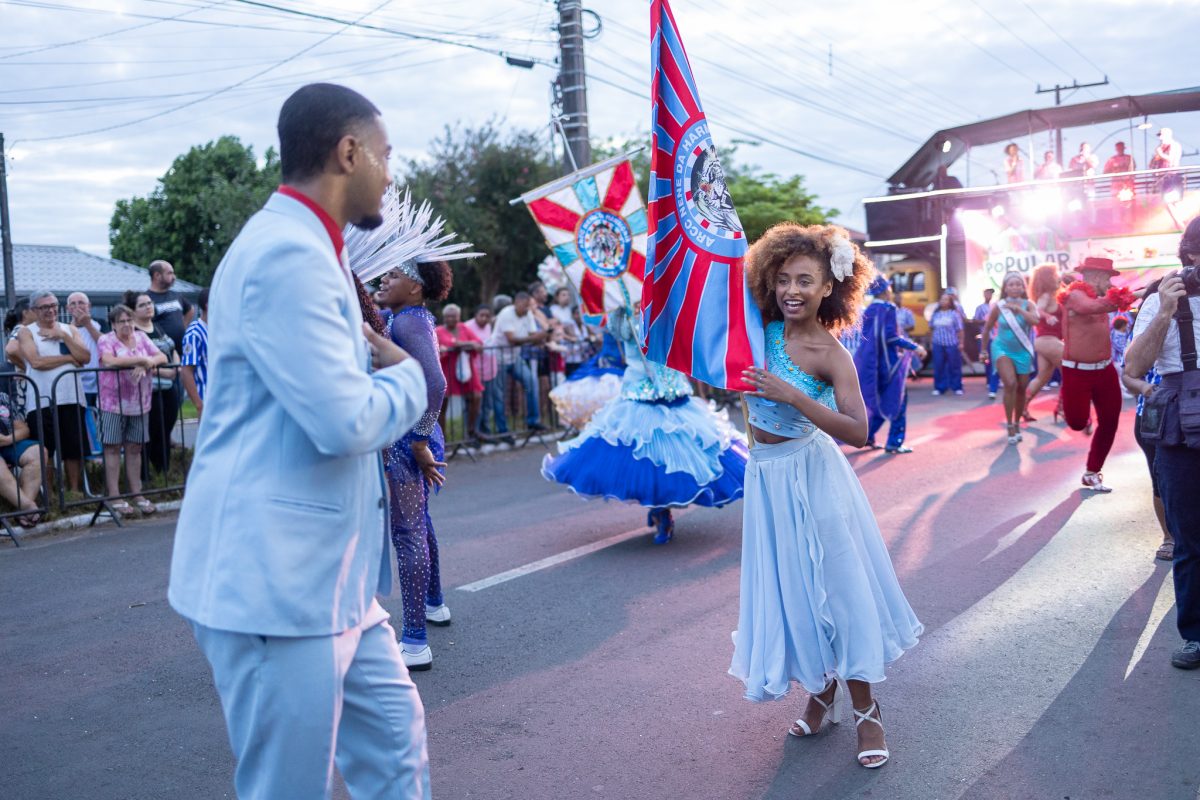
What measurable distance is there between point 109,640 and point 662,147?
3.96 meters

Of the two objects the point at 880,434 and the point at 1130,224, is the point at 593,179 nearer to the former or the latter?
the point at 880,434

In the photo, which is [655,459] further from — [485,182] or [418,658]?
[485,182]

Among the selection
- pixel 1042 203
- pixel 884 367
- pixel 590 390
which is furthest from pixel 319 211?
pixel 1042 203

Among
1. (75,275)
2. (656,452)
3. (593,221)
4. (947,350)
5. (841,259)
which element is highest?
(75,275)

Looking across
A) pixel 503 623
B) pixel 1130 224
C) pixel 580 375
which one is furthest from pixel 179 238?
pixel 503 623

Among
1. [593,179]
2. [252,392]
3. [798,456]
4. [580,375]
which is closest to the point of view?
[252,392]

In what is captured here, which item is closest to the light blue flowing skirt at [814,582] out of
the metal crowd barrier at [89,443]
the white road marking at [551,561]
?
the white road marking at [551,561]

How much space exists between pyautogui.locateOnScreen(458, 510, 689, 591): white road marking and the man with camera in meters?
3.68

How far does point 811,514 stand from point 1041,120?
75.6 feet

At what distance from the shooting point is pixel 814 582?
3943 millimetres

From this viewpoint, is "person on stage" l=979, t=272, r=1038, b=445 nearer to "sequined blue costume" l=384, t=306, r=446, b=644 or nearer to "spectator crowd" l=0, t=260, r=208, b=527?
"spectator crowd" l=0, t=260, r=208, b=527

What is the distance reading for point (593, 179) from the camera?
8.44 metres

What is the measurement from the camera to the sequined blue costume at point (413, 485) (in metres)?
4.96

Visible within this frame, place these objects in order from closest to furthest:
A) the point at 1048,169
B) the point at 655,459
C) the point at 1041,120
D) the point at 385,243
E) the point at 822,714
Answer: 1. the point at 385,243
2. the point at 822,714
3. the point at 655,459
4. the point at 1048,169
5. the point at 1041,120
